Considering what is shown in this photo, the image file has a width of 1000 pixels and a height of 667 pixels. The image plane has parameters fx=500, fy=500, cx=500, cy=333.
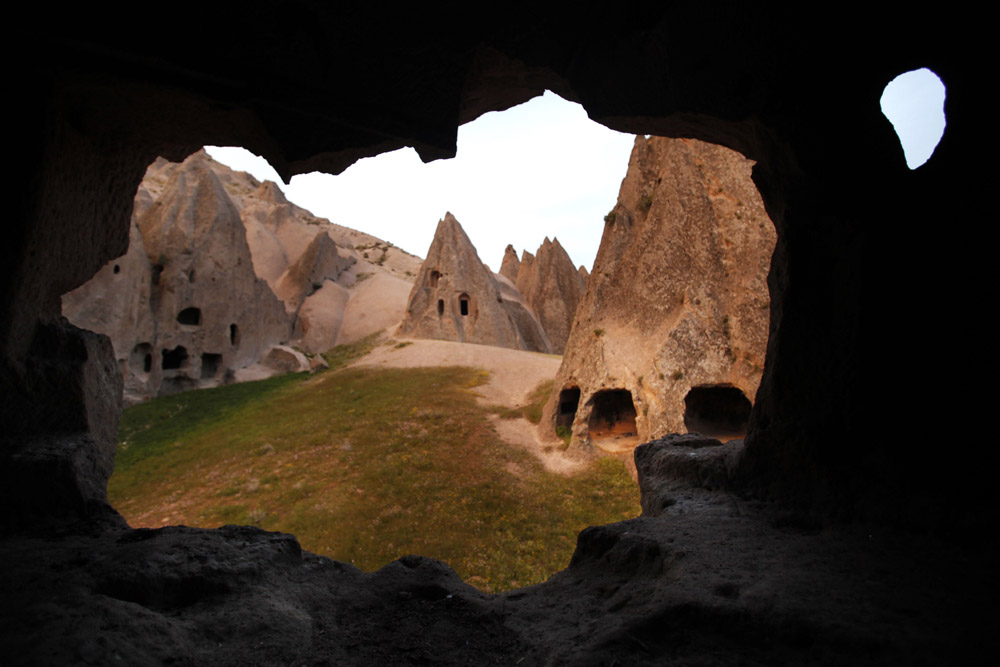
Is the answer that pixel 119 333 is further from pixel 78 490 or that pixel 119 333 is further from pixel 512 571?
pixel 78 490

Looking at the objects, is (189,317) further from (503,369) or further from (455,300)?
(503,369)

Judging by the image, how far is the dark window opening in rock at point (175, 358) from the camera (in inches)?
816

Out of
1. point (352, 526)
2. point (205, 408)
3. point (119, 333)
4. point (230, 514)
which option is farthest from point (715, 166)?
point (119, 333)

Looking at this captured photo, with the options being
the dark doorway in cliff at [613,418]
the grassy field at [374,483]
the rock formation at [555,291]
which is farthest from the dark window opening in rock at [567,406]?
the rock formation at [555,291]

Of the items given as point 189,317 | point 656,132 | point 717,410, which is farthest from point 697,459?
point 189,317

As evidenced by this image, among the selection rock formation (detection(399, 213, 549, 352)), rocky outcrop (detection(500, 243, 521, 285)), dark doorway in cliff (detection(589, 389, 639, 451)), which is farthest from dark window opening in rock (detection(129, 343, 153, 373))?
rocky outcrop (detection(500, 243, 521, 285))

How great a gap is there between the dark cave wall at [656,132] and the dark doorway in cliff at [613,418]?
11.0 m

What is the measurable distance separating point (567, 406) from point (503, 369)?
19.3 feet

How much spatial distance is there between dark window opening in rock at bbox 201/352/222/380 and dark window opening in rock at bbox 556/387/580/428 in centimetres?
1630

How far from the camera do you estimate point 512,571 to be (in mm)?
7645

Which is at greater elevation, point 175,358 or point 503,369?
point 503,369

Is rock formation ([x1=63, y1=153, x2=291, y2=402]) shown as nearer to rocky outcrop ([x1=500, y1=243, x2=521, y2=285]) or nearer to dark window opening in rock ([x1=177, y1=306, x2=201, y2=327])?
dark window opening in rock ([x1=177, y1=306, x2=201, y2=327])

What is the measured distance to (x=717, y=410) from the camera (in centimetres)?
1388

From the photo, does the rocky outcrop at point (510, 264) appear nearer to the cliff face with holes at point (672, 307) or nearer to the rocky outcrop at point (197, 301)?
the rocky outcrop at point (197, 301)
